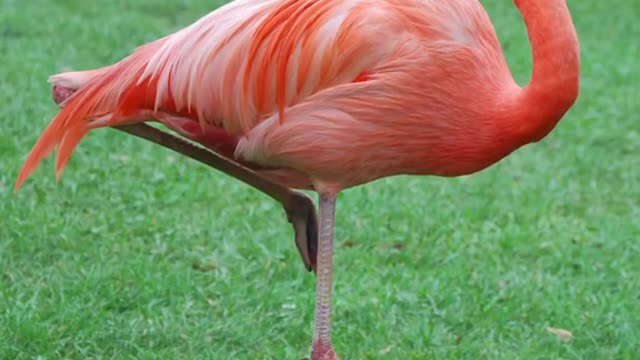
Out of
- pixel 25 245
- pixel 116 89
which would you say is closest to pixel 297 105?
pixel 116 89

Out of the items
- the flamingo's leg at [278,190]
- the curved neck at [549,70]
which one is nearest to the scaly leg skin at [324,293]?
the flamingo's leg at [278,190]

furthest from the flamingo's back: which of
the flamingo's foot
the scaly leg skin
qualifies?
the flamingo's foot

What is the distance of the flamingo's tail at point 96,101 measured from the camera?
13.3 ft

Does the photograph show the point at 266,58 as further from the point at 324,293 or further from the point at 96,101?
the point at 324,293

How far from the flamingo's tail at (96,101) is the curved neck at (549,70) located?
1.23m

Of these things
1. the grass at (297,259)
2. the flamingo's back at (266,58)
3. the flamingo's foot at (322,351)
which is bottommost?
the grass at (297,259)

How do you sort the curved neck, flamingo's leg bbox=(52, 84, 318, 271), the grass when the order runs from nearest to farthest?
the curved neck → flamingo's leg bbox=(52, 84, 318, 271) → the grass

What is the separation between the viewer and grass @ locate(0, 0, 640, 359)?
16.4ft

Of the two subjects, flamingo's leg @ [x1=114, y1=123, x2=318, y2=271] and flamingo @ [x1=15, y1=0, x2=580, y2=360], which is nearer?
flamingo @ [x1=15, y1=0, x2=580, y2=360]

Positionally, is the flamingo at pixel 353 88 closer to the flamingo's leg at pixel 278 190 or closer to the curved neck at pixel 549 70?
the curved neck at pixel 549 70

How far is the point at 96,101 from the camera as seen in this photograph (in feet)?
13.4

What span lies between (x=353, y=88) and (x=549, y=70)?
597mm

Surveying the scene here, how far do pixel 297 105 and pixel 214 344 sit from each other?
1447mm

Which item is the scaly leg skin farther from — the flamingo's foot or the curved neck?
the curved neck
